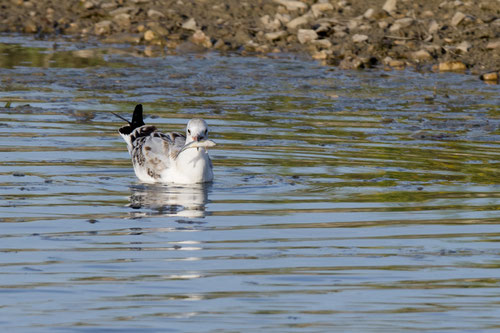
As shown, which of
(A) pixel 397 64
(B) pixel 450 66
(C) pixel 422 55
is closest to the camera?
(B) pixel 450 66

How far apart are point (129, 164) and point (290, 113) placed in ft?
10.9

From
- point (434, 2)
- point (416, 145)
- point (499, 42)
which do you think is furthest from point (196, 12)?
point (416, 145)

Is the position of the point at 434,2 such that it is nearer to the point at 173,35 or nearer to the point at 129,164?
the point at 173,35

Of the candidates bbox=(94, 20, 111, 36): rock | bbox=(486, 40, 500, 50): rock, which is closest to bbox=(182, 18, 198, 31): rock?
bbox=(94, 20, 111, 36): rock

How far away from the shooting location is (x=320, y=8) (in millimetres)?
20719

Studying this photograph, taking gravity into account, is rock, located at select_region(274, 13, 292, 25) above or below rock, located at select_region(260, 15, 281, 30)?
above

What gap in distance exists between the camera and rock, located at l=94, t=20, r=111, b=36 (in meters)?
21.8

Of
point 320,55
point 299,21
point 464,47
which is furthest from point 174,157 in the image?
point 299,21

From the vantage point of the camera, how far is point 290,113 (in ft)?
48.0

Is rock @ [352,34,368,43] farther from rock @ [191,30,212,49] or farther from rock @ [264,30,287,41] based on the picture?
rock @ [191,30,212,49]

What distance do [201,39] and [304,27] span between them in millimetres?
1780

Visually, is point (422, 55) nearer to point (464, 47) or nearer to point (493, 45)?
point (464, 47)

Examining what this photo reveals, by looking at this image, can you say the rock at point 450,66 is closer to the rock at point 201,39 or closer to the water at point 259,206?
the water at point 259,206

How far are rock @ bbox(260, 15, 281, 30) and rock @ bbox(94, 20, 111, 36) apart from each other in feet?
9.63
